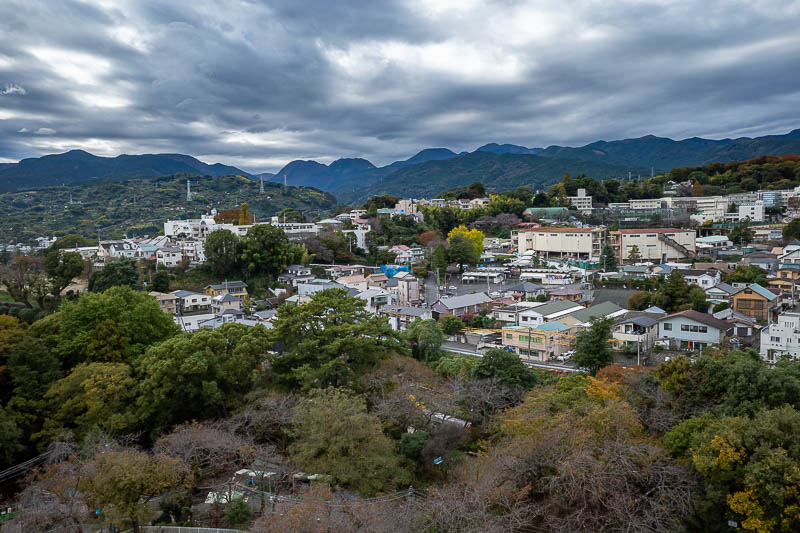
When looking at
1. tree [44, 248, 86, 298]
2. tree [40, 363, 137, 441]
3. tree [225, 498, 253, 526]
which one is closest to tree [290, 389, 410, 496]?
tree [225, 498, 253, 526]

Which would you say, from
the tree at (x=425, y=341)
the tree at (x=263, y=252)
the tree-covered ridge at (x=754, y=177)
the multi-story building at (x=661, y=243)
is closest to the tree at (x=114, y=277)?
the tree at (x=263, y=252)

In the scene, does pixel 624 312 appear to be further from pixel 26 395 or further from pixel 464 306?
pixel 26 395

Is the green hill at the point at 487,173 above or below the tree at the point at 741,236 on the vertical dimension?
above

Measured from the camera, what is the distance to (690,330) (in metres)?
19.2

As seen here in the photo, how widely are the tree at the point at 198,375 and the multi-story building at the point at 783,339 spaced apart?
55.6ft

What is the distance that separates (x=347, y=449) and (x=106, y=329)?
10114 millimetres

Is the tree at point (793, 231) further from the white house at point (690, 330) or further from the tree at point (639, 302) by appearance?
the white house at point (690, 330)

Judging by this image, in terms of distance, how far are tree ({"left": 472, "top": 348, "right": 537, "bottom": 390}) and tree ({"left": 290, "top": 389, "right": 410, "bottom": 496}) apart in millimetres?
4622

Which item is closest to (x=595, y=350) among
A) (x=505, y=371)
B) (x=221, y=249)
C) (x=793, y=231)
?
(x=505, y=371)

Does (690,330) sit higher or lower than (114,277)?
lower

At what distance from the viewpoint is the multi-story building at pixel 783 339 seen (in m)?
16.5

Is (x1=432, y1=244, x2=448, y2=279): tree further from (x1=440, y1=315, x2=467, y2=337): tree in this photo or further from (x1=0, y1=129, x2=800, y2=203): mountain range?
(x1=0, y1=129, x2=800, y2=203): mountain range

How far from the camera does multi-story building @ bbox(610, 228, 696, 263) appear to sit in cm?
3744

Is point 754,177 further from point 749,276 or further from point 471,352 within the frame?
point 471,352
